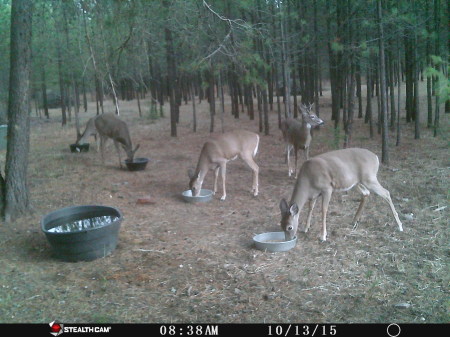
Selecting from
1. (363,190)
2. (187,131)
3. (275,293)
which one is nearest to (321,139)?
(187,131)

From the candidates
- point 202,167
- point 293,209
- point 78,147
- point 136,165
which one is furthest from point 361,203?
point 78,147

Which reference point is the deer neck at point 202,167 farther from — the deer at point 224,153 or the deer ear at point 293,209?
the deer ear at point 293,209

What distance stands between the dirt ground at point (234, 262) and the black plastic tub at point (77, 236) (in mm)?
140

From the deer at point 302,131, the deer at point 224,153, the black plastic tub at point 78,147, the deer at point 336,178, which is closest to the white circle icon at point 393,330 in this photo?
the deer at point 336,178

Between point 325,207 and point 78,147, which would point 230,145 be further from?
point 78,147

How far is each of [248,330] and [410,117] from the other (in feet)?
42.8

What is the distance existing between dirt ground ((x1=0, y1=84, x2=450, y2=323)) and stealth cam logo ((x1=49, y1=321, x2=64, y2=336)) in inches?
8.2

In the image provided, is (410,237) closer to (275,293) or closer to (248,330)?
(275,293)

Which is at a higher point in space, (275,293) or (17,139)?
(17,139)

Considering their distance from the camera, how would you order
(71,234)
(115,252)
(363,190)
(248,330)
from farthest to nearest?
(363,190)
(115,252)
(71,234)
(248,330)

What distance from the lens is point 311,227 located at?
6887mm

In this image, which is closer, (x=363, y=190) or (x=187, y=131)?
(x=363, y=190)

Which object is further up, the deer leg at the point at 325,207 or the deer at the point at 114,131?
the deer at the point at 114,131

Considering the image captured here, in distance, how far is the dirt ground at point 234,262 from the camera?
174 inches
